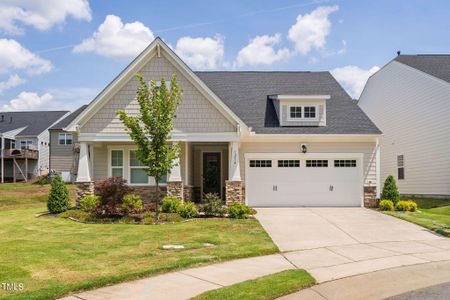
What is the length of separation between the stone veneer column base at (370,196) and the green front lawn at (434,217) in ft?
5.98

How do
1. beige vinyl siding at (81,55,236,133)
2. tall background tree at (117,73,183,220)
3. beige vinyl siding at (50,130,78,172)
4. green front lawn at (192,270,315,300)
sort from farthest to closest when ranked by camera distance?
beige vinyl siding at (50,130,78,172), beige vinyl siding at (81,55,236,133), tall background tree at (117,73,183,220), green front lawn at (192,270,315,300)

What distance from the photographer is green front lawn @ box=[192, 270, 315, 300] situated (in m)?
7.15

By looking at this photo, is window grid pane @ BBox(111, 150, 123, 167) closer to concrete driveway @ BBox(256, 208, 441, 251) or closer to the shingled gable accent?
the shingled gable accent

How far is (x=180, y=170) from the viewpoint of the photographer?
19438 mm

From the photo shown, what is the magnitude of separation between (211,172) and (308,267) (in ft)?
44.0

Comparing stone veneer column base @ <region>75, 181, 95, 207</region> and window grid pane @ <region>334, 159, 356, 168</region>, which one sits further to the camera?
window grid pane @ <region>334, 159, 356, 168</region>

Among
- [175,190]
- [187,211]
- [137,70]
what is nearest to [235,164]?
[175,190]

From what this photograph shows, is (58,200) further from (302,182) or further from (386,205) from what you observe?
(386,205)

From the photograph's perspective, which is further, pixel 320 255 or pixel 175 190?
pixel 175 190

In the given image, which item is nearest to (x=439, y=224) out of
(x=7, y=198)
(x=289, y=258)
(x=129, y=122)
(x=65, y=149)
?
(x=289, y=258)

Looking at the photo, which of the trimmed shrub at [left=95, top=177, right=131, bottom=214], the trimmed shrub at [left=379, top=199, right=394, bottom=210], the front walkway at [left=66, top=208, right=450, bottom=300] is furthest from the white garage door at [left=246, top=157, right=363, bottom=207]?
the trimmed shrub at [left=95, top=177, right=131, bottom=214]

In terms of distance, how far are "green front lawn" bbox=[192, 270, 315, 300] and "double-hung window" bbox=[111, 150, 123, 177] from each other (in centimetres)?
1312

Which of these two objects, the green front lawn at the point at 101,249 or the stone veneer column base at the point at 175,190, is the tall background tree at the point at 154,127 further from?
the stone veneer column base at the point at 175,190

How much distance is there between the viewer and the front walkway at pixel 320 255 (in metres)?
7.78
